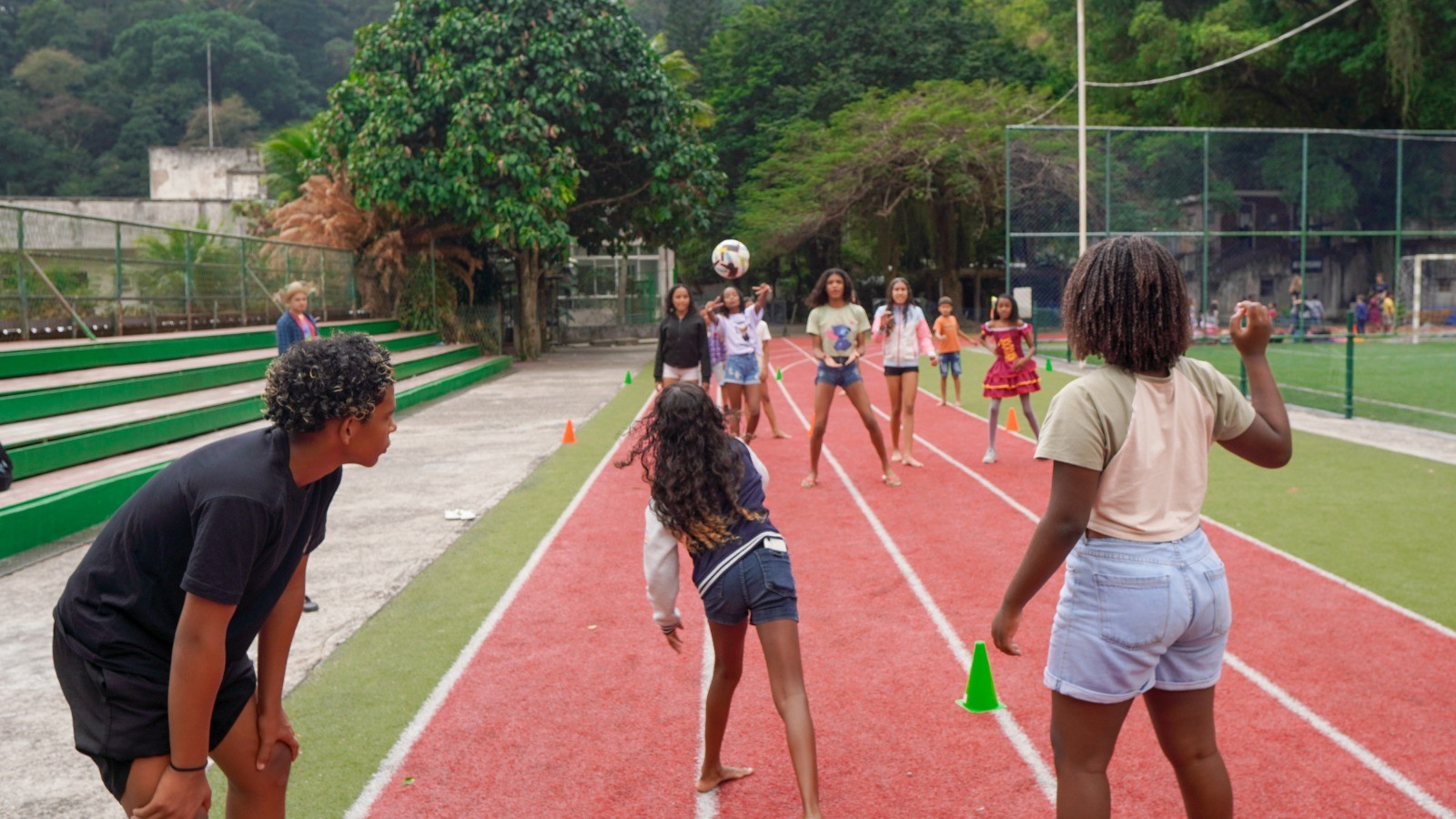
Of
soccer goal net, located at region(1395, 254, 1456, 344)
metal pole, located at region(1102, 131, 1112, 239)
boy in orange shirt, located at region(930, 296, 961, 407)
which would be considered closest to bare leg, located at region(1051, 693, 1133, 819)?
boy in orange shirt, located at region(930, 296, 961, 407)

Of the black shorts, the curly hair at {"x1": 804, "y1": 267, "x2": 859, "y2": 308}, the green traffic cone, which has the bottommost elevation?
the green traffic cone

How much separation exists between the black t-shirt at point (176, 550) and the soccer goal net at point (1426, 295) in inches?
1227

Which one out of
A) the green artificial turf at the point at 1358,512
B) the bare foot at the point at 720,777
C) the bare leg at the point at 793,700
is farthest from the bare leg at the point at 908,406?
the bare leg at the point at 793,700

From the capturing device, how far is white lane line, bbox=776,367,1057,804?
4.55 meters

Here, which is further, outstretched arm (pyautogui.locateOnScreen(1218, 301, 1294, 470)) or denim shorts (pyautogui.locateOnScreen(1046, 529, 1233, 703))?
outstretched arm (pyautogui.locateOnScreen(1218, 301, 1294, 470))

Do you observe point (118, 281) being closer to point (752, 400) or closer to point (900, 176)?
point (752, 400)

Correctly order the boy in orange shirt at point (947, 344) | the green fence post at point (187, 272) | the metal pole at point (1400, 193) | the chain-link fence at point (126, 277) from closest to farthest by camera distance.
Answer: the chain-link fence at point (126, 277) < the green fence post at point (187, 272) < the boy in orange shirt at point (947, 344) < the metal pole at point (1400, 193)

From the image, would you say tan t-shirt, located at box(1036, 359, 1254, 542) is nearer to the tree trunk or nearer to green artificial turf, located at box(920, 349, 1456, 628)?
green artificial turf, located at box(920, 349, 1456, 628)

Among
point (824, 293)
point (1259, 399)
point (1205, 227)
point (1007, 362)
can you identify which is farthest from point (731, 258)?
point (1205, 227)

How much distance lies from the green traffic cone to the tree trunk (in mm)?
27102

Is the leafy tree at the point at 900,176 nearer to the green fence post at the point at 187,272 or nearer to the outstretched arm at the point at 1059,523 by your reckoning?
the green fence post at the point at 187,272

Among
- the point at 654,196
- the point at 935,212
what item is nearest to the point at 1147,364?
the point at 654,196

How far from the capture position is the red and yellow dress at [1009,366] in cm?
1200

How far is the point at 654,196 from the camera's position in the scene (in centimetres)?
3045
